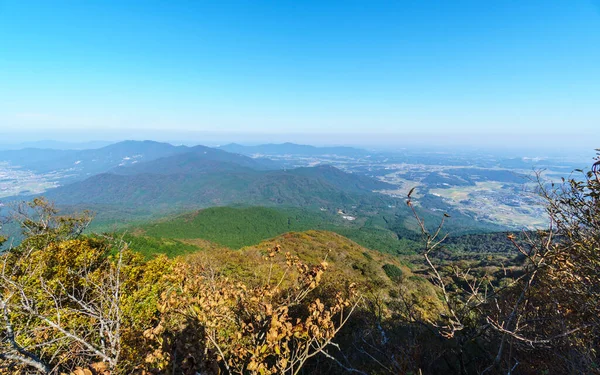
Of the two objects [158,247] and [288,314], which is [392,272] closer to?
[288,314]

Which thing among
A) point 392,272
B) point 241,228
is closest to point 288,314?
point 392,272

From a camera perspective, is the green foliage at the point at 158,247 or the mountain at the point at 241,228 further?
the mountain at the point at 241,228

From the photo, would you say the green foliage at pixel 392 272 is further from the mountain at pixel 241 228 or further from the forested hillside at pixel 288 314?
the mountain at pixel 241 228

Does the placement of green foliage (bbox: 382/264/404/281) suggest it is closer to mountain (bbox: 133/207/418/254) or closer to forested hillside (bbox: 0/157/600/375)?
forested hillside (bbox: 0/157/600/375)

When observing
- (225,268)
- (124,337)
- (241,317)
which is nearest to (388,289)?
(225,268)

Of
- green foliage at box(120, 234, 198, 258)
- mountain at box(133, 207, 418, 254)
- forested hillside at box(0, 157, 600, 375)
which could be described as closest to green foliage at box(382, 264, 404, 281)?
forested hillside at box(0, 157, 600, 375)

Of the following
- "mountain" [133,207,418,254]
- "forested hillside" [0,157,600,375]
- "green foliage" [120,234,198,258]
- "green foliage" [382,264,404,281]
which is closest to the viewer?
"forested hillside" [0,157,600,375]

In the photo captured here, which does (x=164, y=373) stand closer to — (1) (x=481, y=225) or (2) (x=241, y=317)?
(2) (x=241, y=317)

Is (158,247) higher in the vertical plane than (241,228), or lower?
higher

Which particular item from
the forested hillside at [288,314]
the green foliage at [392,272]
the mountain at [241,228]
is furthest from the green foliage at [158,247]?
the mountain at [241,228]

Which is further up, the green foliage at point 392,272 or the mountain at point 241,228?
the green foliage at point 392,272

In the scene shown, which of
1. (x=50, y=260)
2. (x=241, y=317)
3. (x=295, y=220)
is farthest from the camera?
(x=295, y=220)
